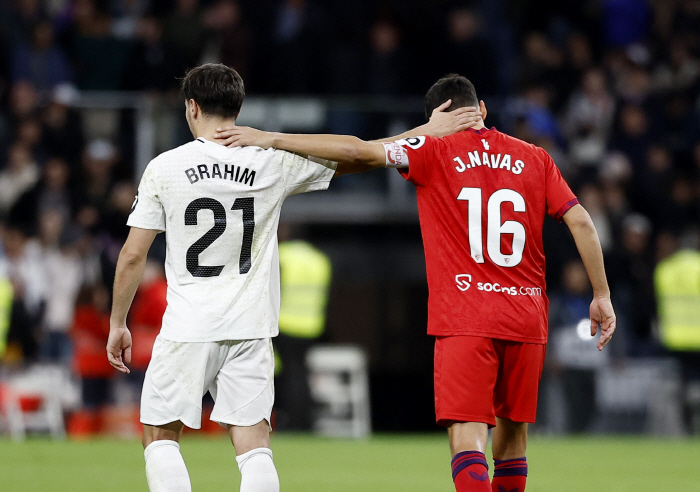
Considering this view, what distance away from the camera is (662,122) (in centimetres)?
1548

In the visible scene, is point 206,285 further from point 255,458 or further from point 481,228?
point 481,228

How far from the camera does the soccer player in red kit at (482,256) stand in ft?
17.7

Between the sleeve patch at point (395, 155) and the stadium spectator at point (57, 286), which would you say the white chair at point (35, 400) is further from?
the sleeve patch at point (395, 155)

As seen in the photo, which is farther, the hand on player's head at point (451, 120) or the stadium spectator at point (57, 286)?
the stadium spectator at point (57, 286)

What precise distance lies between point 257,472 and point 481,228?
1563 mm

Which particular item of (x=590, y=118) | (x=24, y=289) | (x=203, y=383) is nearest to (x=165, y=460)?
(x=203, y=383)

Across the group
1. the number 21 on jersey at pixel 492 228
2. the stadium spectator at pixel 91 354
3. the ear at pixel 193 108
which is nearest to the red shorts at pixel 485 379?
the number 21 on jersey at pixel 492 228

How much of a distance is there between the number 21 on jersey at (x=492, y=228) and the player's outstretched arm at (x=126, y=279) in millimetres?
1502

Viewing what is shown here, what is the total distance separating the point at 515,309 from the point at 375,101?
358 inches

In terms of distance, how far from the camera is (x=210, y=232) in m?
5.24

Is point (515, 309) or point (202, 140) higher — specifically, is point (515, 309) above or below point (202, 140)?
below

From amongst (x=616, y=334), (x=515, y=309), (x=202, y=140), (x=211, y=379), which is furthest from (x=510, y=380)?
(x=616, y=334)

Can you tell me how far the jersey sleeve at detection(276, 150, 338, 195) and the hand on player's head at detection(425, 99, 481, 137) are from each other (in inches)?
21.1

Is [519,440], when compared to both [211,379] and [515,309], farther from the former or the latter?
[211,379]
